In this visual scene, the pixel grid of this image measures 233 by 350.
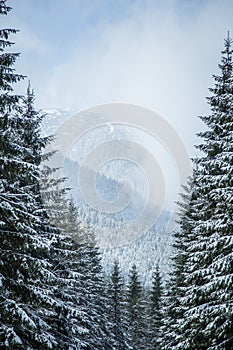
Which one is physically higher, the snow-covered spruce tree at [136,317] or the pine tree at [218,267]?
the snow-covered spruce tree at [136,317]

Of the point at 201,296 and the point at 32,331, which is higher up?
the point at 201,296

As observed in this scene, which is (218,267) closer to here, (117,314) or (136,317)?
(117,314)

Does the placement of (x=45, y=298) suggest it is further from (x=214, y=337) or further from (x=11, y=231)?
(x=214, y=337)

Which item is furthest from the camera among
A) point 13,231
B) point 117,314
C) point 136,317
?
point 136,317

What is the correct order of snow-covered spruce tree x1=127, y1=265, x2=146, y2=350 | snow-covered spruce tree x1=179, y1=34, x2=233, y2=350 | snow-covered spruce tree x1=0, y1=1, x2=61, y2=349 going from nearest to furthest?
1. snow-covered spruce tree x1=0, y1=1, x2=61, y2=349
2. snow-covered spruce tree x1=179, y1=34, x2=233, y2=350
3. snow-covered spruce tree x1=127, y1=265, x2=146, y2=350

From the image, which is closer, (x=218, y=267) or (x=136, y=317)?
(x=218, y=267)

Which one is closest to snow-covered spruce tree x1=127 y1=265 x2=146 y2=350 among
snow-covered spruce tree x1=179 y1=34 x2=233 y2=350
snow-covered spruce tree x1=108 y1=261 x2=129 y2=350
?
snow-covered spruce tree x1=108 y1=261 x2=129 y2=350

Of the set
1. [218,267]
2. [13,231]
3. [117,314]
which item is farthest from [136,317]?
[13,231]

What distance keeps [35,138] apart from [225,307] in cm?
966

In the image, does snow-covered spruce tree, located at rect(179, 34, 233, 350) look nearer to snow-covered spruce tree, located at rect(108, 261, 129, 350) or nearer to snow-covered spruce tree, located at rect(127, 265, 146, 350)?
snow-covered spruce tree, located at rect(108, 261, 129, 350)

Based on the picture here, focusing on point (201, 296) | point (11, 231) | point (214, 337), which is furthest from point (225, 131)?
point (11, 231)

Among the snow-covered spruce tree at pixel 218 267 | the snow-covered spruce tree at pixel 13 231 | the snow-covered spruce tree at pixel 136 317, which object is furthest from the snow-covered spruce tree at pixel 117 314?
the snow-covered spruce tree at pixel 13 231

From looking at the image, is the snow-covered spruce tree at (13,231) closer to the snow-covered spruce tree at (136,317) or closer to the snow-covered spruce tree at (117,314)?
the snow-covered spruce tree at (117,314)

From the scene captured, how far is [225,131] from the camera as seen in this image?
12.9 m
